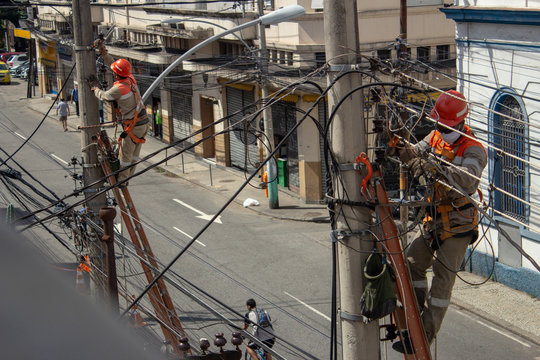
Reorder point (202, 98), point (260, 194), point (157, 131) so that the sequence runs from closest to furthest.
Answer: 1. point (260, 194)
2. point (202, 98)
3. point (157, 131)

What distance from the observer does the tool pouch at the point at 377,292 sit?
558cm

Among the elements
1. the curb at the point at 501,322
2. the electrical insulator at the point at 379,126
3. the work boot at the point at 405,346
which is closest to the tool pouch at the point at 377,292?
the work boot at the point at 405,346

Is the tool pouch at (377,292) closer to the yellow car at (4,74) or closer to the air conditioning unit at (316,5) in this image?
the air conditioning unit at (316,5)

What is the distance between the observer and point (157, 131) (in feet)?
117

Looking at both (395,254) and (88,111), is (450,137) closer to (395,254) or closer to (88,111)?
(395,254)

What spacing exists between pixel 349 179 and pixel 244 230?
15.6m

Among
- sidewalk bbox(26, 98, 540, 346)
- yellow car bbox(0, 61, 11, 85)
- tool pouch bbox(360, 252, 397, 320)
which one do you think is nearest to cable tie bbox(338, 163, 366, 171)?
tool pouch bbox(360, 252, 397, 320)

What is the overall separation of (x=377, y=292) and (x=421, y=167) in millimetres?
1118

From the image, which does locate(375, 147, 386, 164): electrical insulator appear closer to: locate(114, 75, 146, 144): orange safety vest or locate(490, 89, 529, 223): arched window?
locate(114, 75, 146, 144): orange safety vest

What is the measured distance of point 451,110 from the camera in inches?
249

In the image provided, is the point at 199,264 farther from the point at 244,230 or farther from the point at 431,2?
the point at 431,2

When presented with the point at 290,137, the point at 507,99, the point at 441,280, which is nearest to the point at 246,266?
the point at 507,99

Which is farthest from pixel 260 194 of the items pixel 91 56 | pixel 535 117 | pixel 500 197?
pixel 91 56

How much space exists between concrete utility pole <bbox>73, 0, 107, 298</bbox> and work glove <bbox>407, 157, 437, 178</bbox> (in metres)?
5.09
